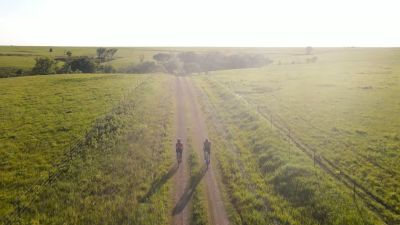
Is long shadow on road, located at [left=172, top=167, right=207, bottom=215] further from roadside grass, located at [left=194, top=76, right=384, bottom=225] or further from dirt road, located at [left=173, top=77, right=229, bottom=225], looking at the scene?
roadside grass, located at [left=194, top=76, right=384, bottom=225]

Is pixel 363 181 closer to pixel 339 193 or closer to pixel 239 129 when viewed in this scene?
pixel 339 193

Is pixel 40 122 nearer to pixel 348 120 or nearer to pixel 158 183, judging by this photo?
pixel 158 183

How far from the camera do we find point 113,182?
22.0 metres

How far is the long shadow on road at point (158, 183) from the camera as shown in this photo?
64.7 feet

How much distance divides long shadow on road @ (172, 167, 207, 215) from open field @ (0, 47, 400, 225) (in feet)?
0.37

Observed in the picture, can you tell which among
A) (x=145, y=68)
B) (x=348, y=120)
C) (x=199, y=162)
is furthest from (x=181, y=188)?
(x=145, y=68)

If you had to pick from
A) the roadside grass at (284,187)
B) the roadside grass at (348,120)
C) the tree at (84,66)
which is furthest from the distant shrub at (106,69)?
the roadside grass at (284,187)

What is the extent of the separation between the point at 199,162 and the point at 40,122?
24.8 meters

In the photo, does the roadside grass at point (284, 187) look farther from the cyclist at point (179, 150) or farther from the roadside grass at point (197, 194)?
the cyclist at point (179, 150)

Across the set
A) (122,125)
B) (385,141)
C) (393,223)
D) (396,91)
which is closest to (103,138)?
(122,125)

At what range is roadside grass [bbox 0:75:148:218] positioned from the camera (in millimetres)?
24659

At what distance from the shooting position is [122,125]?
1379 inches

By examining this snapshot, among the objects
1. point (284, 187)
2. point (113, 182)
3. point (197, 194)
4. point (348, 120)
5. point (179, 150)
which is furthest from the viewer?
point (348, 120)

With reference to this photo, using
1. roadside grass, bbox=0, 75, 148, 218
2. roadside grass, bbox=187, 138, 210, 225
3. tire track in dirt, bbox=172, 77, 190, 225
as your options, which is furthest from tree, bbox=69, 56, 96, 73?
roadside grass, bbox=187, 138, 210, 225
